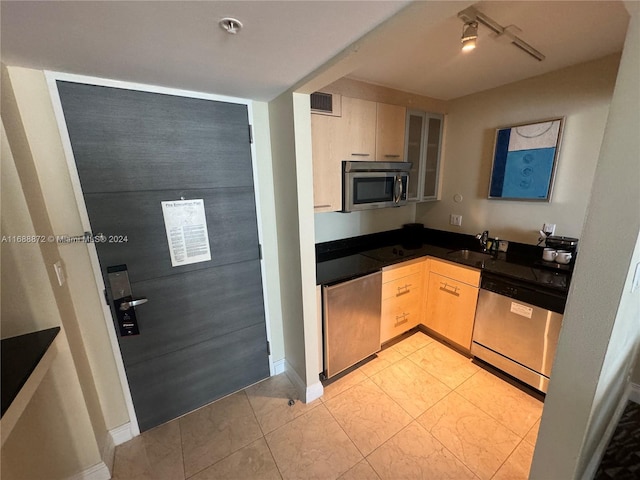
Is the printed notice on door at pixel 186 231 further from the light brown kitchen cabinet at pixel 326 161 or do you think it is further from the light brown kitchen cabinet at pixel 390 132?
the light brown kitchen cabinet at pixel 390 132

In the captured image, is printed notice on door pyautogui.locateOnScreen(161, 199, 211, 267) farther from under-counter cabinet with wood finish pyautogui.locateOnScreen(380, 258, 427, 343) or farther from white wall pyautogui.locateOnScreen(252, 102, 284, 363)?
under-counter cabinet with wood finish pyautogui.locateOnScreen(380, 258, 427, 343)

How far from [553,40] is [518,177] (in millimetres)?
981

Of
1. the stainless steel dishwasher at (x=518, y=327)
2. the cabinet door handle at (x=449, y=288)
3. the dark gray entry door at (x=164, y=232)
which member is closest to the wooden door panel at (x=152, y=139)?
the dark gray entry door at (x=164, y=232)

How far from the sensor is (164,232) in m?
1.54

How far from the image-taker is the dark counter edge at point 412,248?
195cm

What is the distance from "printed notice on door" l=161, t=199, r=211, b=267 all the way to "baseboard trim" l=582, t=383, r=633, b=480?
2266 millimetres

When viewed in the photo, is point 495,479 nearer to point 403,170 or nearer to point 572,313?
point 572,313

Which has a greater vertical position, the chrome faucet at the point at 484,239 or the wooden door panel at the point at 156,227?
the wooden door panel at the point at 156,227

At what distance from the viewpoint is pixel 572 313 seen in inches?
35.3

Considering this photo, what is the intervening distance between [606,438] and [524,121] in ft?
7.25

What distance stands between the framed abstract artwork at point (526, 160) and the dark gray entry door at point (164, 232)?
215cm

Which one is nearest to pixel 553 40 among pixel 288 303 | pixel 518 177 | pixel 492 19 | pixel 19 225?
pixel 492 19

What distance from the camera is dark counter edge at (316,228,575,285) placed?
1949mm

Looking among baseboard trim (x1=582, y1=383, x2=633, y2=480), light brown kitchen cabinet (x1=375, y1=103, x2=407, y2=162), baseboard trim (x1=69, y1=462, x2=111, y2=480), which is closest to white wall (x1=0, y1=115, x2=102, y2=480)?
baseboard trim (x1=69, y1=462, x2=111, y2=480)
